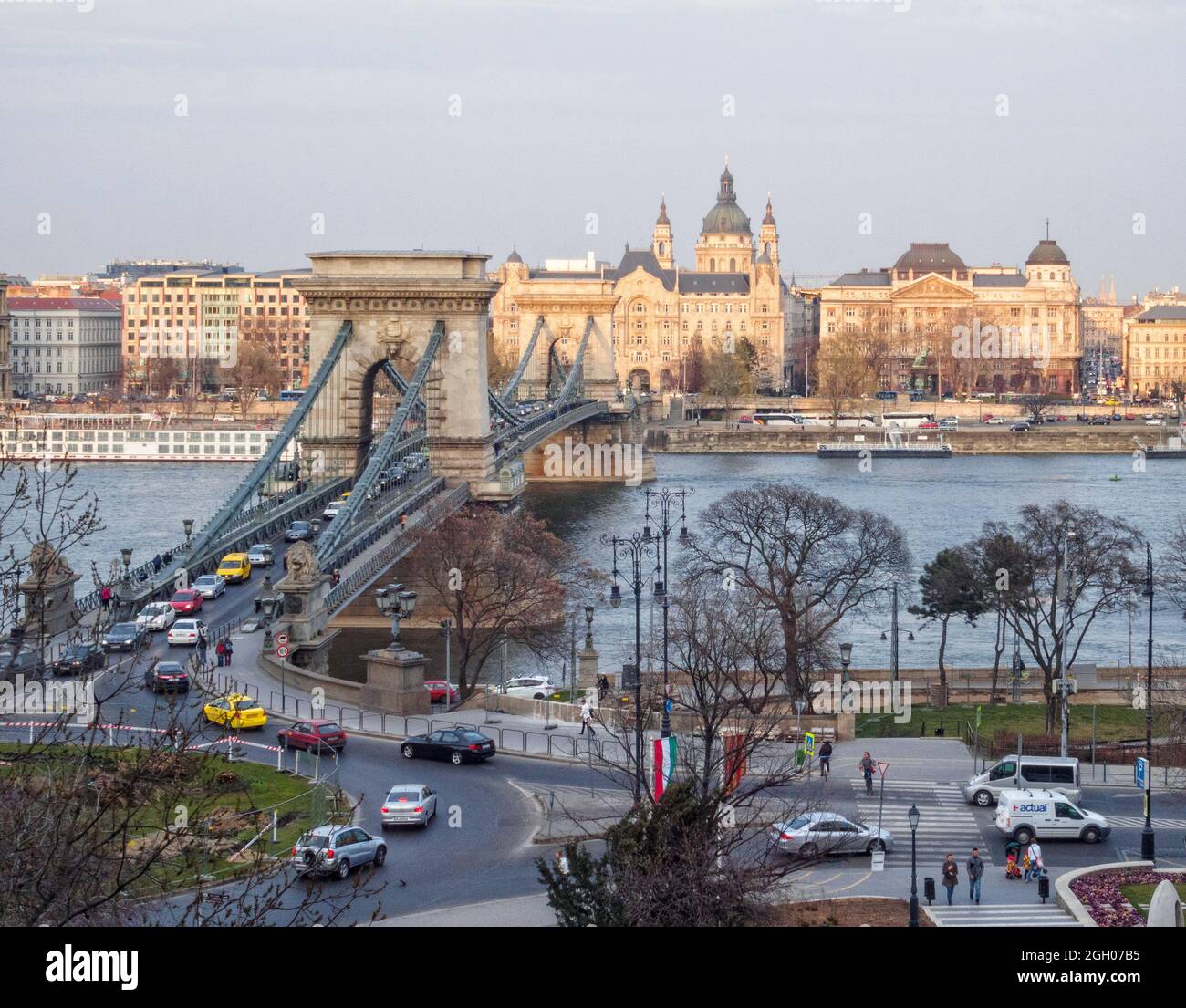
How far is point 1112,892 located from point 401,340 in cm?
3196

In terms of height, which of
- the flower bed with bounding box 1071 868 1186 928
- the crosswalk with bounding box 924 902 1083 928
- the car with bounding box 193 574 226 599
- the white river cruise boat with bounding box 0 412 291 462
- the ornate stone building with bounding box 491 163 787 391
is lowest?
the crosswalk with bounding box 924 902 1083 928

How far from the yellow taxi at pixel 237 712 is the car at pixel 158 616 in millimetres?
5360

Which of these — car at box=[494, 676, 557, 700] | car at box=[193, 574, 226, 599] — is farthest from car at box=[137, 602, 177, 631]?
car at box=[494, 676, 557, 700]

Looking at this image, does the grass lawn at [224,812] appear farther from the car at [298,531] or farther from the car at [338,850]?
the car at [298,531]

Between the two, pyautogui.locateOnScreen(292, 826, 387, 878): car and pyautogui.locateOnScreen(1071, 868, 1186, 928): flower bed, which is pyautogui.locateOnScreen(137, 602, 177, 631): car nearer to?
pyautogui.locateOnScreen(292, 826, 387, 878): car

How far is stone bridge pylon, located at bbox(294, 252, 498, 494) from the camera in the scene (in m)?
44.9

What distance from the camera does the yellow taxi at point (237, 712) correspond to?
21234mm

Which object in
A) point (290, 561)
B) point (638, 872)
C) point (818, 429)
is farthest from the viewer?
point (818, 429)

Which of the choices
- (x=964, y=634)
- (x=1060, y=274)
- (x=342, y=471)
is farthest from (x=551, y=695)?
(x=1060, y=274)

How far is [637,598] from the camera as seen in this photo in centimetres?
2220

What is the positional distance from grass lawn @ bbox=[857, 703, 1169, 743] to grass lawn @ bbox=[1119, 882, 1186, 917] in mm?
8441

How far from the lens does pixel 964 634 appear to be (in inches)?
1453
